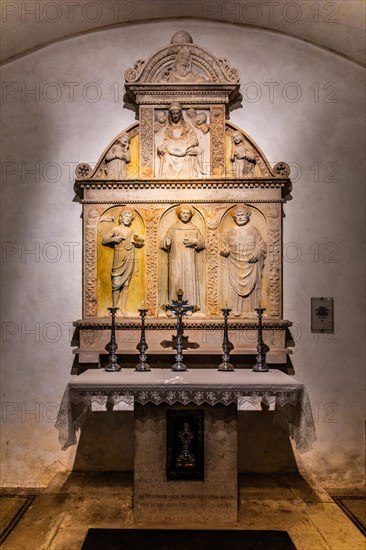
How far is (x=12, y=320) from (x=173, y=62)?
295 centimetres

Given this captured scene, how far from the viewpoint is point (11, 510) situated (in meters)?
4.16

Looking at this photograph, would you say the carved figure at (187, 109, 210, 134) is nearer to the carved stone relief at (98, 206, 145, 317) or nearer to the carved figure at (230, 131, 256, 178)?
the carved figure at (230, 131, 256, 178)

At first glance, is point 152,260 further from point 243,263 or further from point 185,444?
point 185,444

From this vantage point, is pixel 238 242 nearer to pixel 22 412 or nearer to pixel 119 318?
pixel 119 318

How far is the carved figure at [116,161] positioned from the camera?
15.3 feet

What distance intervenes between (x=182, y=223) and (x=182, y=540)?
2.65 meters

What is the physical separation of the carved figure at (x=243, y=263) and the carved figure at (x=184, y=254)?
29 cm

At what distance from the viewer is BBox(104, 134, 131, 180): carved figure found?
465 cm

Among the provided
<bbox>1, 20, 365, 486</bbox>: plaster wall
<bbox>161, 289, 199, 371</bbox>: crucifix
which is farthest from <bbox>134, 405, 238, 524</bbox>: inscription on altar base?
<bbox>1, 20, 365, 486</bbox>: plaster wall

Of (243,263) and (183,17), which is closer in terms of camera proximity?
(243,263)

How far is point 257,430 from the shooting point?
471cm

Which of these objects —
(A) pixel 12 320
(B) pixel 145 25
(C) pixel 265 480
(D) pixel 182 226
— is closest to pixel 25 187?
(A) pixel 12 320

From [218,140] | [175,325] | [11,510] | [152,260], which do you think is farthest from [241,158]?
[11,510]

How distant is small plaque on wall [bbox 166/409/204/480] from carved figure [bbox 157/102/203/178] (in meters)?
2.24
